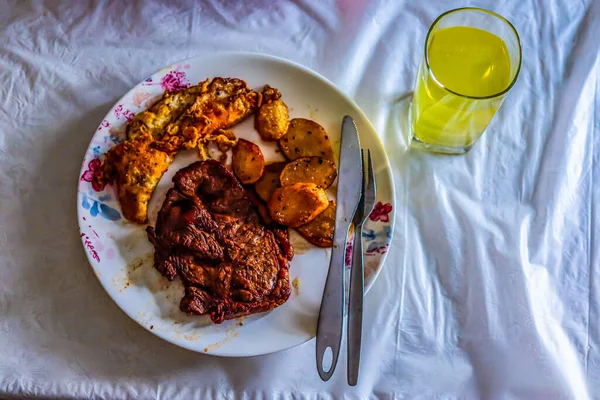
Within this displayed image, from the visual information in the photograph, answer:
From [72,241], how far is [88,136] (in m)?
0.22

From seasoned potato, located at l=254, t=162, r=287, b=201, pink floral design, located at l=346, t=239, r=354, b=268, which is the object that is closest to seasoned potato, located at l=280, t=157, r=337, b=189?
seasoned potato, located at l=254, t=162, r=287, b=201

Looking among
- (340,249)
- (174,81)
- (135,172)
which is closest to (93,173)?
(135,172)

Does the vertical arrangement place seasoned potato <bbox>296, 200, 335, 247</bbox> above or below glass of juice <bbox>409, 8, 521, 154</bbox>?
below

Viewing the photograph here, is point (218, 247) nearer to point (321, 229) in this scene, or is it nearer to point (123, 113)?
point (321, 229)

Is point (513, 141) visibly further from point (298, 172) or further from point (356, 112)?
point (298, 172)

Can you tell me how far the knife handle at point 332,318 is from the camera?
0.96 meters

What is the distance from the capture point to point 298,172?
3.36ft

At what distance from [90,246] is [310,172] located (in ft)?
1.39

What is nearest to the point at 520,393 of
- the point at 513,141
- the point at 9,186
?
the point at 513,141

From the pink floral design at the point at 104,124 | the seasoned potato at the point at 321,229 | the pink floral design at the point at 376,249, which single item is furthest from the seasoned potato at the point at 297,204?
the pink floral design at the point at 104,124

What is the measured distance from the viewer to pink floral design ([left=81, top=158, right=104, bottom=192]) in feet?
3.35

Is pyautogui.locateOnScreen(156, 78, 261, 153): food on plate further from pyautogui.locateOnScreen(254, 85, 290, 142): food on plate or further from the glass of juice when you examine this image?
the glass of juice

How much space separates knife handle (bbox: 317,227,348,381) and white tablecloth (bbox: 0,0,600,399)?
0.07 metres

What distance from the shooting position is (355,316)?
0.97 metres
